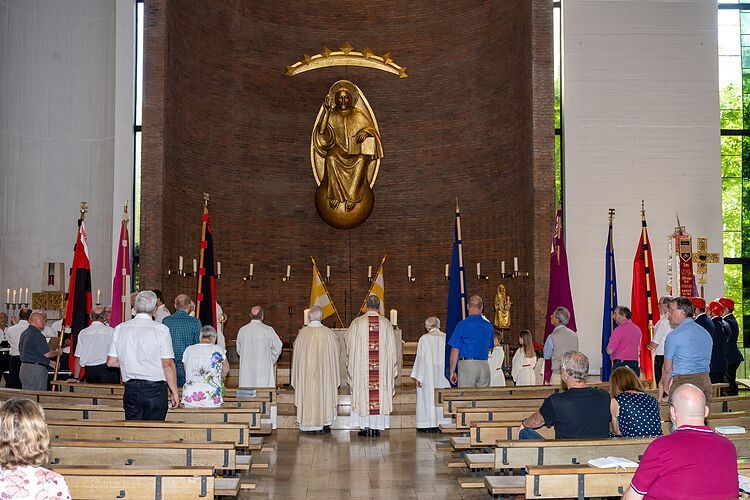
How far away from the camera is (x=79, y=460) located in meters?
5.75

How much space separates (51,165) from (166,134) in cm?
286

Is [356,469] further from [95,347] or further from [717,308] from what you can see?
[717,308]

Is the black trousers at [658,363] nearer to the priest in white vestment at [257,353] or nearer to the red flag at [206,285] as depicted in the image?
the priest in white vestment at [257,353]

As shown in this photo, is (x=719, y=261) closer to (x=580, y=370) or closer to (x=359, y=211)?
(x=359, y=211)

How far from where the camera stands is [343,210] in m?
17.3

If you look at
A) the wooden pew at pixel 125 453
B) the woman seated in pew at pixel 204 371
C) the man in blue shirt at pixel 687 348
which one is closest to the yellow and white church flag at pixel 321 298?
the woman seated in pew at pixel 204 371

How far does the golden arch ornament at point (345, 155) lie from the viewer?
56.0 ft

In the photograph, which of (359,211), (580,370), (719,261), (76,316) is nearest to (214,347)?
(580,370)

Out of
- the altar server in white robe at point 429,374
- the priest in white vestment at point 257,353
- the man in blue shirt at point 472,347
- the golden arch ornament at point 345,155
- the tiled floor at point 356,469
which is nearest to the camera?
the tiled floor at point 356,469

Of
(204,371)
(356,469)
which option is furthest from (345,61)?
(204,371)

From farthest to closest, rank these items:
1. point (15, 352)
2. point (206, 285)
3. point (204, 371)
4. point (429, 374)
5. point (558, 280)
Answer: point (558, 280), point (15, 352), point (206, 285), point (429, 374), point (204, 371)

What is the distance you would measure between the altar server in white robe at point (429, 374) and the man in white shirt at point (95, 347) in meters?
3.90

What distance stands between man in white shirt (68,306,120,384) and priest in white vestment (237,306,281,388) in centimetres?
182

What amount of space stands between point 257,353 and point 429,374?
94.5 inches
